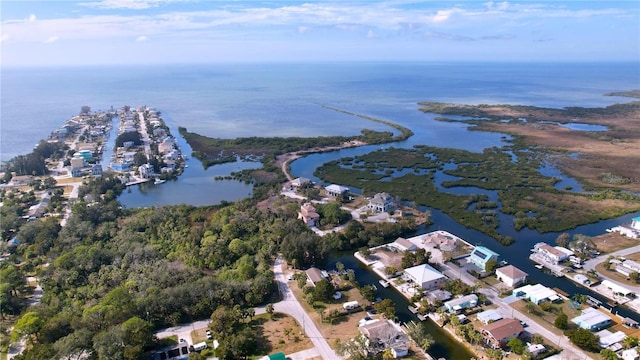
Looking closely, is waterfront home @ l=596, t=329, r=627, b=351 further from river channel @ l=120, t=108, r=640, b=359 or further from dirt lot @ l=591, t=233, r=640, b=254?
dirt lot @ l=591, t=233, r=640, b=254

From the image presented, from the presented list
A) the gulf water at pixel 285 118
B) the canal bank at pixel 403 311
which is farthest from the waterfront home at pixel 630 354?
the canal bank at pixel 403 311

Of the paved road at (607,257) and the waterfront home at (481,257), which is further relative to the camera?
the waterfront home at (481,257)

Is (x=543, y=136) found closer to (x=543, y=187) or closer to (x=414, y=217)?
(x=543, y=187)

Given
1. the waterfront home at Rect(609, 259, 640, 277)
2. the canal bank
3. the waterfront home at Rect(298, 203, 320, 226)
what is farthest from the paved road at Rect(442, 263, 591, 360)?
the waterfront home at Rect(298, 203, 320, 226)

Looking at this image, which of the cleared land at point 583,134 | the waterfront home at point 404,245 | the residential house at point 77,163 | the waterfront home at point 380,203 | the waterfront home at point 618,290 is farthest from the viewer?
the residential house at point 77,163

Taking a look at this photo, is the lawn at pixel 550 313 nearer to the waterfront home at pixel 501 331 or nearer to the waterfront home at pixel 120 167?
the waterfront home at pixel 501 331

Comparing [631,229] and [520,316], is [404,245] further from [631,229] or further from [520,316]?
[631,229]

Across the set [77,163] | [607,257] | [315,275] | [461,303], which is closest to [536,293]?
[461,303]
